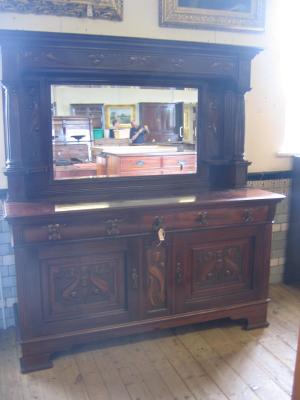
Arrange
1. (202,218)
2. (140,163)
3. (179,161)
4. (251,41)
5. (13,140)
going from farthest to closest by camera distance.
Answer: (251,41), (179,161), (140,163), (202,218), (13,140)

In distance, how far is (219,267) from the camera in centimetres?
247

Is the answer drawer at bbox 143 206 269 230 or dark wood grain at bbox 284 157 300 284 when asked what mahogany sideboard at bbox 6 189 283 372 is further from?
dark wood grain at bbox 284 157 300 284

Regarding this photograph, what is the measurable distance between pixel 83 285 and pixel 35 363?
0.48 m

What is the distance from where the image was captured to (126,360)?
88.6 inches

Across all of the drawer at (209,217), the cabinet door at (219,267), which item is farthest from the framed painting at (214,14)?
the cabinet door at (219,267)

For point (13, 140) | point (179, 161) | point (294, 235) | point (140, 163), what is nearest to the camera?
point (13, 140)

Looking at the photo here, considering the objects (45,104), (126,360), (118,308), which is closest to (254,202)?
(118,308)

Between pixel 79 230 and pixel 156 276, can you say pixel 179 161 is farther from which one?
pixel 79 230

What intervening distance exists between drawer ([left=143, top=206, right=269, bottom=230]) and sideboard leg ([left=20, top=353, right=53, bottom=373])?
2.97ft

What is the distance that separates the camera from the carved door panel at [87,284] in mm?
2141

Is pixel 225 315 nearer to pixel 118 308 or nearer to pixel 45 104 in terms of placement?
pixel 118 308

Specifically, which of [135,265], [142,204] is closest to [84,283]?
[135,265]

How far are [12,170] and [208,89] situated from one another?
1.35m

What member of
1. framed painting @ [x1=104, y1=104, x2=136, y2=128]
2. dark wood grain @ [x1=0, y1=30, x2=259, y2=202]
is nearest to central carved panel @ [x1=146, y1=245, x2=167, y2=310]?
dark wood grain @ [x1=0, y1=30, x2=259, y2=202]
